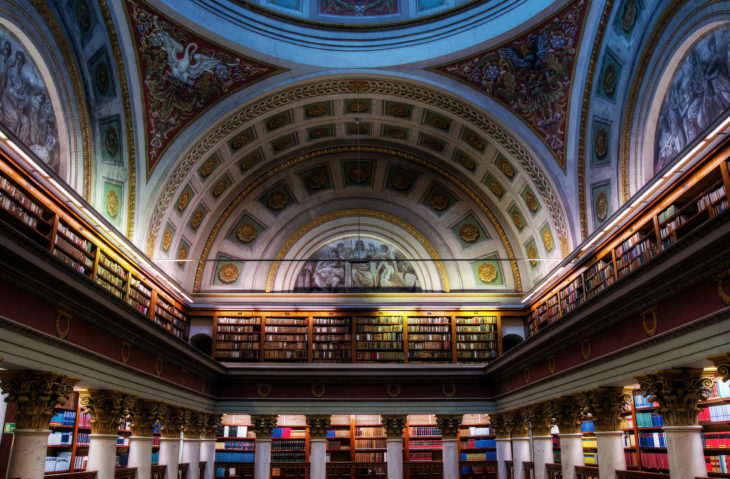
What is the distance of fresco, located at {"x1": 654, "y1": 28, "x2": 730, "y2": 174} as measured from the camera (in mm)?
9789

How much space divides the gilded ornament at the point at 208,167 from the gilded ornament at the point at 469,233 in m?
7.84

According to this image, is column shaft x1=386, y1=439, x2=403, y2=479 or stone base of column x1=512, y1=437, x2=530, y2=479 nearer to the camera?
stone base of column x1=512, y1=437, x2=530, y2=479

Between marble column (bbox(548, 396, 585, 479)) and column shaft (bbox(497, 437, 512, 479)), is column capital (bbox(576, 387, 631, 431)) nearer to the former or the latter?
marble column (bbox(548, 396, 585, 479))

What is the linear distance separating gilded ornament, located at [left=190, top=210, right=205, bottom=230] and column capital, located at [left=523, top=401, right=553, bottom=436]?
33.9 ft

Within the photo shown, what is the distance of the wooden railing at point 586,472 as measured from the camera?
10.9 m

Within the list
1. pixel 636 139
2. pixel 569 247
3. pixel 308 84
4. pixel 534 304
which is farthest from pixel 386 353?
pixel 636 139

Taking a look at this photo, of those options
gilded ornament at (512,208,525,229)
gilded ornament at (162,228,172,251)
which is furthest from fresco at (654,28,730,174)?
gilded ornament at (162,228,172,251)

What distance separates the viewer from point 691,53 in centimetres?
1067

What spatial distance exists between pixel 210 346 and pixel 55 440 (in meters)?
6.58

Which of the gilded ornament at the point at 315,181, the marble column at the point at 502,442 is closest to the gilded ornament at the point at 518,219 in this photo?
the marble column at the point at 502,442

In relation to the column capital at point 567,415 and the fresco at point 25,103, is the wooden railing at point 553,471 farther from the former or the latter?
the fresco at point 25,103

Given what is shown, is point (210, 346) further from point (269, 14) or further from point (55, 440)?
point (269, 14)

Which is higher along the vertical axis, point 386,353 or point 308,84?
point 308,84

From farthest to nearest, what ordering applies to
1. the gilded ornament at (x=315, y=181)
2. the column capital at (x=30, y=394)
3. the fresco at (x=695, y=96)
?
the gilded ornament at (x=315, y=181) → the fresco at (x=695, y=96) → the column capital at (x=30, y=394)
